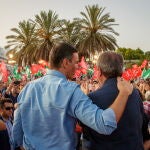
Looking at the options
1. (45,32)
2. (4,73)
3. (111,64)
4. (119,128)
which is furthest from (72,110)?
(45,32)

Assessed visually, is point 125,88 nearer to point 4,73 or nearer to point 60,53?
point 60,53

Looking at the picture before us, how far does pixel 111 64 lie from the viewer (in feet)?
10.9

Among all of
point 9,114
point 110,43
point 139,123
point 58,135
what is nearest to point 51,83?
point 58,135

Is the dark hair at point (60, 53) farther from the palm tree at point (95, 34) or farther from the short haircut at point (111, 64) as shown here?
the palm tree at point (95, 34)

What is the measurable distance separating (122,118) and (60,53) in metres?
0.73

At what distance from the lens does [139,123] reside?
3.33 m

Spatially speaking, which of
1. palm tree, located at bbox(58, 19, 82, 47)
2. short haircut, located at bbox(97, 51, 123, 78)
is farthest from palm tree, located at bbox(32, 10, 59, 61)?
short haircut, located at bbox(97, 51, 123, 78)

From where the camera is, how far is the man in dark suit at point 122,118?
10.5 ft

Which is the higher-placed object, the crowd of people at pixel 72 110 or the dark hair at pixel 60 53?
the dark hair at pixel 60 53

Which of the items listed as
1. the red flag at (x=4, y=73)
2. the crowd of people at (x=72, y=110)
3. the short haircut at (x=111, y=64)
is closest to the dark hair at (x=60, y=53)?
the crowd of people at (x=72, y=110)

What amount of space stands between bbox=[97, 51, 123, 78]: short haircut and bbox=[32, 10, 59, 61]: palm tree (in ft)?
139

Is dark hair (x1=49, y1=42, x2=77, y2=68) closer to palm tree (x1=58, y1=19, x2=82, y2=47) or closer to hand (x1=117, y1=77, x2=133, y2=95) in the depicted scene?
hand (x1=117, y1=77, x2=133, y2=95)

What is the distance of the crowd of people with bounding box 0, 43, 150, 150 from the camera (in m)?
2.77

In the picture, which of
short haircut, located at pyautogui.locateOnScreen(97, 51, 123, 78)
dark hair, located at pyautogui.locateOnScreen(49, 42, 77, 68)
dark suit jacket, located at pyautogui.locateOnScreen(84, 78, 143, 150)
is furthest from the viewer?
short haircut, located at pyautogui.locateOnScreen(97, 51, 123, 78)
